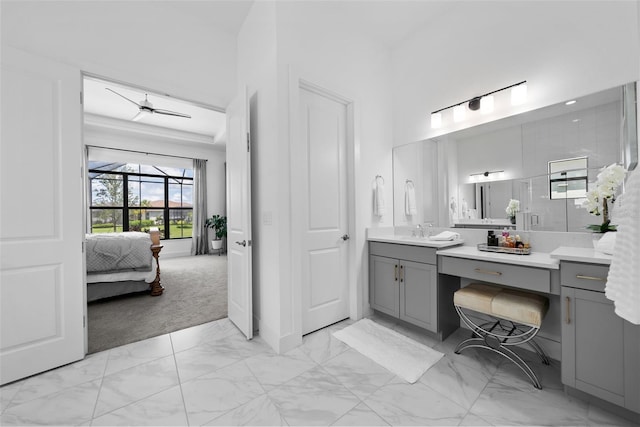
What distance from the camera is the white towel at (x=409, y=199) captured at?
290 cm

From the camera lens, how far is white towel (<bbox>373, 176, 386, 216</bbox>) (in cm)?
282

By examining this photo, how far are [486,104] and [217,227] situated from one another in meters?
6.53

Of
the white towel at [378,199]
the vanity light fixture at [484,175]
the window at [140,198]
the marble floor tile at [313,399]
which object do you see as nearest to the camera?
the marble floor tile at [313,399]

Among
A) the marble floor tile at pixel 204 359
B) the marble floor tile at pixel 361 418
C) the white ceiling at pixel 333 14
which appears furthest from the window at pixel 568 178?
the marble floor tile at pixel 204 359

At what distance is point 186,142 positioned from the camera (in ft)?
21.4

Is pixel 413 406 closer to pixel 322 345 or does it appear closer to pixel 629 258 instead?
pixel 322 345

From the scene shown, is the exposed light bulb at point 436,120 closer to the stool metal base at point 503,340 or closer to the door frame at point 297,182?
the door frame at point 297,182

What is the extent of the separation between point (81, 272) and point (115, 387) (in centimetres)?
91

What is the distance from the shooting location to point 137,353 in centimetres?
210

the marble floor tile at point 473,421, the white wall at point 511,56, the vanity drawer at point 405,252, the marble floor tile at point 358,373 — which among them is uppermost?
the white wall at point 511,56

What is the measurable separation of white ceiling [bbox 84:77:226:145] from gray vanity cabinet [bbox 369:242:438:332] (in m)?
3.27

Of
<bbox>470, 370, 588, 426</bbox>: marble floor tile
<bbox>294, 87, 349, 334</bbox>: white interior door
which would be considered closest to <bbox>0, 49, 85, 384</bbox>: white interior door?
<bbox>294, 87, 349, 334</bbox>: white interior door

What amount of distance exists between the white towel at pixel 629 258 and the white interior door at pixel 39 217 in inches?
119

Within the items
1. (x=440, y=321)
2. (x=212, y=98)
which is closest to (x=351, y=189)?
(x=440, y=321)
